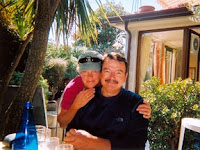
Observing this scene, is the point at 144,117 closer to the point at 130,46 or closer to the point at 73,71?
the point at 130,46

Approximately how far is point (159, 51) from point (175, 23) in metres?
1.09

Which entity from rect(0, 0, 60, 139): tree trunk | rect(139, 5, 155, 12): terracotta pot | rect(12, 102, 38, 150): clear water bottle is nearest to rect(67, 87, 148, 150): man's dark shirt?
rect(12, 102, 38, 150): clear water bottle

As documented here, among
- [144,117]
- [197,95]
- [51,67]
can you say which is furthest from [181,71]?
[51,67]

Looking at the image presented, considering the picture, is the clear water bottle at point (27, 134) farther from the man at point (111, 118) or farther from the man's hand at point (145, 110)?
the man's hand at point (145, 110)

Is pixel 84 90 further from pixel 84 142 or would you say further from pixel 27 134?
pixel 27 134

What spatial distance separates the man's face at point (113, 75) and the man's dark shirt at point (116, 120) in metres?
0.05

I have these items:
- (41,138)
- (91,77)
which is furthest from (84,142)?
(91,77)

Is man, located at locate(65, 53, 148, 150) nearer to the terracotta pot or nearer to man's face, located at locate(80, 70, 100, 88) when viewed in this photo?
man's face, located at locate(80, 70, 100, 88)

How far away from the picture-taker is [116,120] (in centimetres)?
158

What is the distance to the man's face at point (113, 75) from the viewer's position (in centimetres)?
170

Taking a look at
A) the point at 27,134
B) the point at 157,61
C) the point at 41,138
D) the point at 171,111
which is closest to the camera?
the point at 27,134

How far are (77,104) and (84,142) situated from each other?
0.30 meters

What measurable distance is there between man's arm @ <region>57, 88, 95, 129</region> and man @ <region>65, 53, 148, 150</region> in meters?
0.03

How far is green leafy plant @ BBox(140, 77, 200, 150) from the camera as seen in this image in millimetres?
3109
